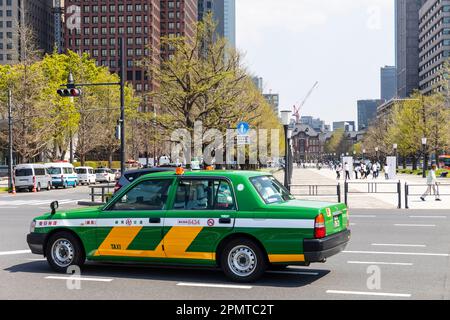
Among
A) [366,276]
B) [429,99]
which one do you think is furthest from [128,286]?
[429,99]

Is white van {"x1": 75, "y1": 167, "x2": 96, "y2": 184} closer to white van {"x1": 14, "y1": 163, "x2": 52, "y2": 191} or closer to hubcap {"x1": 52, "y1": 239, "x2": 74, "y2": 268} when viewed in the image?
white van {"x1": 14, "y1": 163, "x2": 52, "y2": 191}

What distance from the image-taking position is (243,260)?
8984 millimetres

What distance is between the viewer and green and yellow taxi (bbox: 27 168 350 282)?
8.78 meters

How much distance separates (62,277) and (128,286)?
139 cm

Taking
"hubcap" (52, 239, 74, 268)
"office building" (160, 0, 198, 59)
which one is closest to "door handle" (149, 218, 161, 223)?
"hubcap" (52, 239, 74, 268)

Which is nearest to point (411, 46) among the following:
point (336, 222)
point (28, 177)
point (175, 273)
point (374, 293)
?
point (28, 177)

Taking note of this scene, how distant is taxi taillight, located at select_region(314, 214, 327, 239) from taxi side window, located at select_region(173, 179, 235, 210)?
4.22 ft

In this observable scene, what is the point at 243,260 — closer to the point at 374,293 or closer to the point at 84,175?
the point at 374,293

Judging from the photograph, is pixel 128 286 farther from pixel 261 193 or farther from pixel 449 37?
pixel 449 37

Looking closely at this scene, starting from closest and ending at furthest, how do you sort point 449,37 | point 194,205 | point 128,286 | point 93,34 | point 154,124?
point 128,286
point 194,205
point 154,124
point 449,37
point 93,34

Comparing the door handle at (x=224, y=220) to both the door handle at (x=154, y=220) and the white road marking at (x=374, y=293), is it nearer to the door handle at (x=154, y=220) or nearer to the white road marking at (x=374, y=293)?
the door handle at (x=154, y=220)

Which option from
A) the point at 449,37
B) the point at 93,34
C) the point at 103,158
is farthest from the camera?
the point at 93,34

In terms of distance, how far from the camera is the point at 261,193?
9266 millimetres

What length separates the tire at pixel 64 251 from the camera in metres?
9.87
